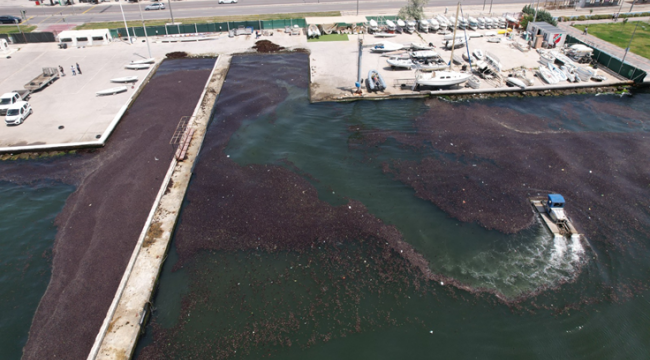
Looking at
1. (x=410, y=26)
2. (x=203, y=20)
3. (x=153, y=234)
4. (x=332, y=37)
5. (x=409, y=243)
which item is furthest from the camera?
(x=203, y=20)

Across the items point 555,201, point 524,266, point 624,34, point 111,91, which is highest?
point 624,34

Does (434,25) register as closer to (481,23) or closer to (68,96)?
(481,23)

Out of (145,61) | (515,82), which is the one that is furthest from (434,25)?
(145,61)

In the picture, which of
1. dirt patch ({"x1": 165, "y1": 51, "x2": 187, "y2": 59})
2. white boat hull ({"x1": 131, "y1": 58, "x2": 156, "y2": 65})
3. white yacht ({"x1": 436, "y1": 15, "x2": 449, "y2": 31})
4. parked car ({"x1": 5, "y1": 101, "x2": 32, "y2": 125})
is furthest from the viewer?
white yacht ({"x1": 436, "y1": 15, "x2": 449, "y2": 31})

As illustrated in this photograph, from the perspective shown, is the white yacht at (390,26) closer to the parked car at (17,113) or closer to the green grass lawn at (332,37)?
the green grass lawn at (332,37)

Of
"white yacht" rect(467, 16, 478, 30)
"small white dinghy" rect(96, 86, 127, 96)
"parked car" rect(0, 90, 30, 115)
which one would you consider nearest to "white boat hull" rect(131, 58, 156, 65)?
"small white dinghy" rect(96, 86, 127, 96)

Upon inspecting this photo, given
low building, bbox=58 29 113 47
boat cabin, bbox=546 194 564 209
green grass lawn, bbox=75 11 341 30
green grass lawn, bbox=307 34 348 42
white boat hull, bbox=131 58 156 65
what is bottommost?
boat cabin, bbox=546 194 564 209

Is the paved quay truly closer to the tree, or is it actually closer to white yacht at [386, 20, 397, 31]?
white yacht at [386, 20, 397, 31]
